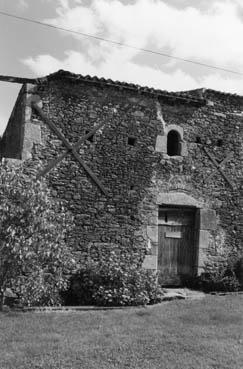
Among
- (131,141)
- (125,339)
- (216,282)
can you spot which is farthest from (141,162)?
(125,339)

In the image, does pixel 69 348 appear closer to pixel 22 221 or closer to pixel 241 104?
pixel 22 221

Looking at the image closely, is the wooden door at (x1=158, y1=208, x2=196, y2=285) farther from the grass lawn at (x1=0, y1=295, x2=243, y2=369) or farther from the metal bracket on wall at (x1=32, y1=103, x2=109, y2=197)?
the grass lawn at (x1=0, y1=295, x2=243, y2=369)

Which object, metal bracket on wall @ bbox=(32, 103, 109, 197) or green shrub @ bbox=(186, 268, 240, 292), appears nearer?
metal bracket on wall @ bbox=(32, 103, 109, 197)

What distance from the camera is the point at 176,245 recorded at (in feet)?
35.4

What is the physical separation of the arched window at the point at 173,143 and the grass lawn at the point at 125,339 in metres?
4.21

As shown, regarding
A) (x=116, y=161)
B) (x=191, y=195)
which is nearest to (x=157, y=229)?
(x=191, y=195)

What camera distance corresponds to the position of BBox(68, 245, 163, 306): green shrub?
842cm

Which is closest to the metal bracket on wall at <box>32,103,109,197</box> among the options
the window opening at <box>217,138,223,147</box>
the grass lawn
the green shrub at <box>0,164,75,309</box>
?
the green shrub at <box>0,164,75,309</box>

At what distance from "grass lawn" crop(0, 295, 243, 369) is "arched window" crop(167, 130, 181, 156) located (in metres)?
4.21

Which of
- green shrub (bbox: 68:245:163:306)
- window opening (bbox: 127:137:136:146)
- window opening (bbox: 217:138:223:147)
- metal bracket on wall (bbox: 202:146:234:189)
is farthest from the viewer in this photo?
window opening (bbox: 217:138:223:147)

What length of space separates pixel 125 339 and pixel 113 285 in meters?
2.51

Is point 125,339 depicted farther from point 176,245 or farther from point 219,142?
point 219,142

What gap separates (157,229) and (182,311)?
2656mm

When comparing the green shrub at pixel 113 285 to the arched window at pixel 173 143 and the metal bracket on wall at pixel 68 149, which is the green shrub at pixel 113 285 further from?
the arched window at pixel 173 143
